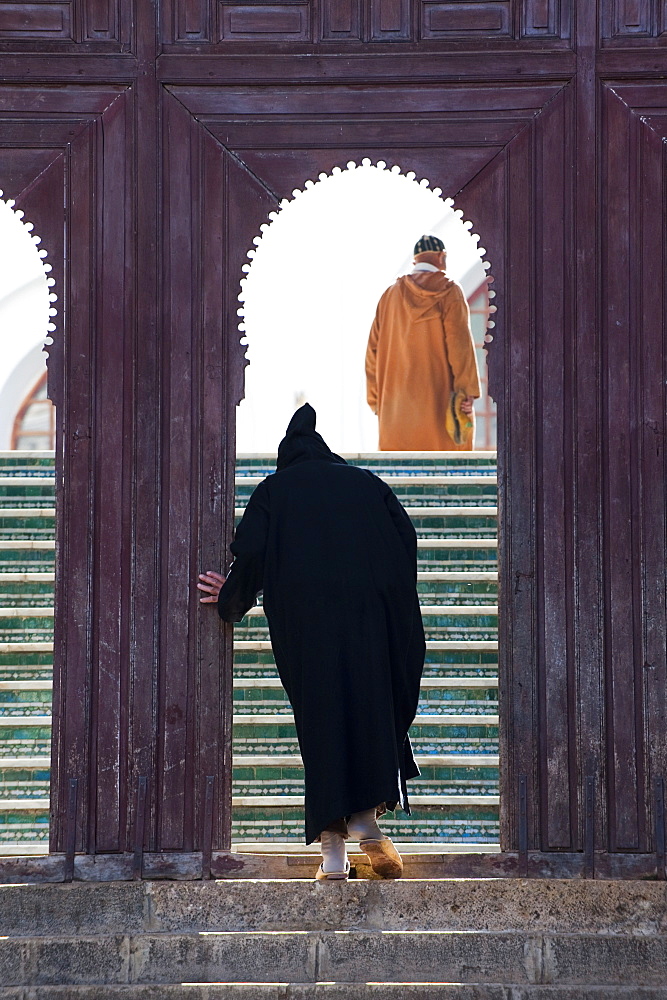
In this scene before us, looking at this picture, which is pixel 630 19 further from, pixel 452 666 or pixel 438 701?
pixel 438 701

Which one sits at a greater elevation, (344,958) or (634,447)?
(634,447)

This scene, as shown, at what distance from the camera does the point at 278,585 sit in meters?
4.83

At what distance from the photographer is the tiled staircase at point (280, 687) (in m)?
Answer: 5.74

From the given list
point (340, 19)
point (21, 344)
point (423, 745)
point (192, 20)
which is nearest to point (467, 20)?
point (340, 19)

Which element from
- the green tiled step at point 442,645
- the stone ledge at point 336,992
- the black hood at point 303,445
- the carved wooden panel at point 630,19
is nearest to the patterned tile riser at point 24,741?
the green tiled step at point 442,645

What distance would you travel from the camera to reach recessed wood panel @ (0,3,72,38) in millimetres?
5199

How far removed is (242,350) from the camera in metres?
5.14

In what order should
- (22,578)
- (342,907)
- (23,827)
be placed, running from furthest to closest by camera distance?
1. (22,578)
2. (23,827)
3. (342,907)

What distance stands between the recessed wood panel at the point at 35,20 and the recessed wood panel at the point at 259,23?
22.5 inches

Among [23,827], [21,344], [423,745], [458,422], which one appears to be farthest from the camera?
[21,344]

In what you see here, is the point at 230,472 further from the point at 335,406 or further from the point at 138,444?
the point at 335,406

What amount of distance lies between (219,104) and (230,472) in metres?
1.34

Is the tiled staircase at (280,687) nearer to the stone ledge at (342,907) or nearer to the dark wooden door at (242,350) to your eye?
the stone ledge at (342,907)

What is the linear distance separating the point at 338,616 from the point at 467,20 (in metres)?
2.22
